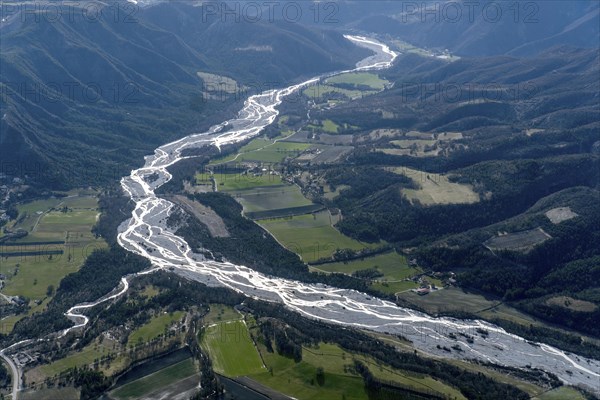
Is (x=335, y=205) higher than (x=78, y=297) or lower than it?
higher

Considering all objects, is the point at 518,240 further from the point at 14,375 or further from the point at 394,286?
the point at 14,375

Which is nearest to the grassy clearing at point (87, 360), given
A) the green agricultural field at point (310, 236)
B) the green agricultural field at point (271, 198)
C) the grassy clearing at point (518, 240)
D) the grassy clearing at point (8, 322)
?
the grassy clearing at point (8, 322)

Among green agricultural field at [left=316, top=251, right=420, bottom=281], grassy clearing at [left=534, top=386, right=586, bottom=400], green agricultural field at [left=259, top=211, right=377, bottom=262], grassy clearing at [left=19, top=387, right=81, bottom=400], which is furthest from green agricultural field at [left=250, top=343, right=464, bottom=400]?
green agricultural field at [left=259, top=211, right=377, bottom=262]

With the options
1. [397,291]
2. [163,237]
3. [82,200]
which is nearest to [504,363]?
[397,291]

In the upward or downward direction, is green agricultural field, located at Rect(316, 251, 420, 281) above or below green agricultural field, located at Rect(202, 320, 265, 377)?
above

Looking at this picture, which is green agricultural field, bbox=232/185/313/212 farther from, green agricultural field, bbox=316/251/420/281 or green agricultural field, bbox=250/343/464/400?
green agricultural field, bbox=250/343/464/400

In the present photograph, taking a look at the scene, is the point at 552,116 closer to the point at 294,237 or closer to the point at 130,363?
the point at 294,237

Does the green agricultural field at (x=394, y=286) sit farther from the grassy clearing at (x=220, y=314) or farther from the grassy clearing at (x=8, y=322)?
the grassy clearing at (x=8, y=322)
